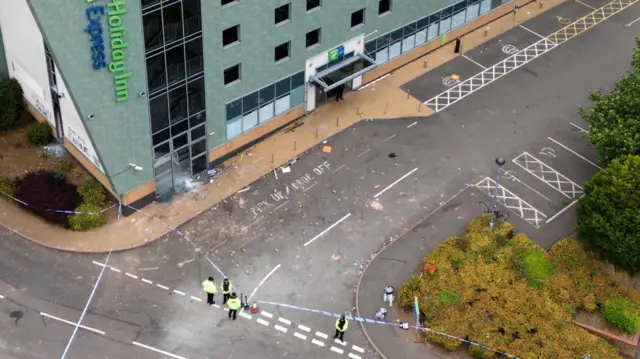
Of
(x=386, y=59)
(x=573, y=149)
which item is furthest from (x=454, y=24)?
(x=573, y=149)

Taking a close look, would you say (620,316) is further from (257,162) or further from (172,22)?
(172,22)

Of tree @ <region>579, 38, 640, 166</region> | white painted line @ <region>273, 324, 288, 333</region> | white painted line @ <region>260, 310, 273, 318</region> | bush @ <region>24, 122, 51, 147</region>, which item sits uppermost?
tree @ <region>579, 38, 640, 166</region>

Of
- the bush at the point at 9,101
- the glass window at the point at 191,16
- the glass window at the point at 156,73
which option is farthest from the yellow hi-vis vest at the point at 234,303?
the bush at the point at 9,101

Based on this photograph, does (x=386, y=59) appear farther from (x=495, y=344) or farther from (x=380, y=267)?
(x=495, y=344)

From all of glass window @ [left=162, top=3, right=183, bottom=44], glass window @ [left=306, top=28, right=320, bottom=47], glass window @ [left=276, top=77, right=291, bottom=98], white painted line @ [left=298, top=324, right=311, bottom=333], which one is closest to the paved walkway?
glass window @ [left=276, top=77, right=291, bottom=98]

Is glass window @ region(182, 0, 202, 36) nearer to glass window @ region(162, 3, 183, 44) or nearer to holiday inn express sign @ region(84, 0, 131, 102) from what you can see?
glass window @ region(162, 3, 183, 44)
